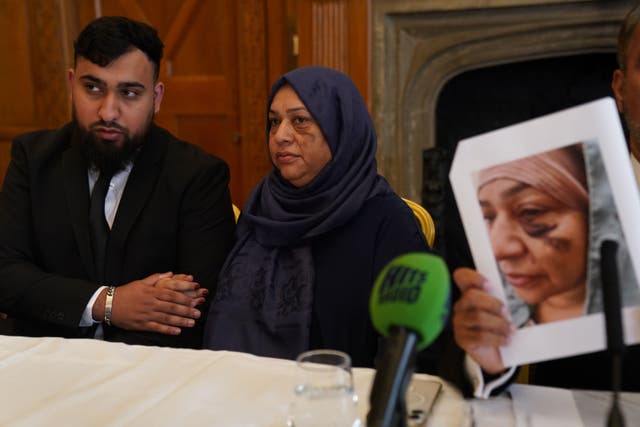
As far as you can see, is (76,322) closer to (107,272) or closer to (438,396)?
(107,272)

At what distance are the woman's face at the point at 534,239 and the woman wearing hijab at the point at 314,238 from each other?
27.8 inches

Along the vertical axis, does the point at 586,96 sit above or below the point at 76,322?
above

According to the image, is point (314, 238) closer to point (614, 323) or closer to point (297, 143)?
point (297, 143)

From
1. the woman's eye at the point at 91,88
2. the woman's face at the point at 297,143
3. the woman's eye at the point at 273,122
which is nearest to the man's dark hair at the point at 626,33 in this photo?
the woman's face at the point at 297,143

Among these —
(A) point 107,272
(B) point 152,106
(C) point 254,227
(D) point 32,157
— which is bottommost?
(A) point 107,272

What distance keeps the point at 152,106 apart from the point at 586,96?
80.8 inches

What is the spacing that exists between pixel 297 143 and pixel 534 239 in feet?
2.90

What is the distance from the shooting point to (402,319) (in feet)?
1.78

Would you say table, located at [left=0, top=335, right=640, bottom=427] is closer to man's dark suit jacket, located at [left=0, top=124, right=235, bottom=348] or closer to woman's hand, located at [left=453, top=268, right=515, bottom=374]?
woman's hand, located at [left=453, top=268, right=515, bottom=374]

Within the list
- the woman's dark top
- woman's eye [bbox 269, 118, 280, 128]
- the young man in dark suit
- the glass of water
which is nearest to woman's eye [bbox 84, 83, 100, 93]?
the young man in dark suit

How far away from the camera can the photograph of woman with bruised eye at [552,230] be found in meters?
0.73

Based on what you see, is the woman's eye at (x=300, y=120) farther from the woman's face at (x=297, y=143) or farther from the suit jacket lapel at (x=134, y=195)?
the suit jacket lapel at (x=134, y=195)

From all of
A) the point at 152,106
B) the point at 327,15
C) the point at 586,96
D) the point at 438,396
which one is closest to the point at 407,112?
the point at 327,15

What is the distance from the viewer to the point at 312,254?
1.56 meters
